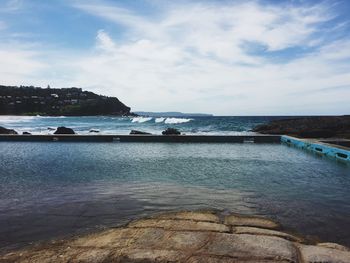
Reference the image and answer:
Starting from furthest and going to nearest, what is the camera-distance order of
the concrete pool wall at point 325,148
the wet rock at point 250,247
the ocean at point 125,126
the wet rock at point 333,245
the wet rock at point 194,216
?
the ocean at point 125,126 < the concrete pool wall at point 325,148 < the wet rock at point 194,216 < the wet rock at point 333,245 < the wet rock at point 250,247

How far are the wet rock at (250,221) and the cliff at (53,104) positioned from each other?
118739 millimetres

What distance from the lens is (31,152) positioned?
66.1 ft

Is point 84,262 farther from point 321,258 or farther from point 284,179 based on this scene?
point 284,179

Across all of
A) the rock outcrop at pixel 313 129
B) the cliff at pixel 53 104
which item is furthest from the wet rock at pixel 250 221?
the cliff at pixel 53 104

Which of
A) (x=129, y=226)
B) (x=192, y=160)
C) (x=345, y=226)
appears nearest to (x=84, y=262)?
(x=129, y=226)

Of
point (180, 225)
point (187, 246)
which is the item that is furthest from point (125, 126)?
point (187, 246)

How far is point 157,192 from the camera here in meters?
9.96

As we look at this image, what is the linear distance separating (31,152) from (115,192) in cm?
1220

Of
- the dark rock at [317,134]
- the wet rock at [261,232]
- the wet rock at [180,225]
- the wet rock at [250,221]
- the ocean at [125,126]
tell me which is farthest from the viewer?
the ocean at [125,126]

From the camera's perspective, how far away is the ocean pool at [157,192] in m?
7.21

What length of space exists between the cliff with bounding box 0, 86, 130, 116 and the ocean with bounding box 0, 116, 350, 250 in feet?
359

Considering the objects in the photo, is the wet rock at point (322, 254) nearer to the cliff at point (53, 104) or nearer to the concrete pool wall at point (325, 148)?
the concrete pool wall at point (325, 148)

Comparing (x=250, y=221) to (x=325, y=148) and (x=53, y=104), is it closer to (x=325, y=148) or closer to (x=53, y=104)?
(x=325, y=148)

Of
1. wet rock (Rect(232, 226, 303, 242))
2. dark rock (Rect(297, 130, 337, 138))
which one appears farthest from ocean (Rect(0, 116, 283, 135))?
wet rock (Rect(232, 226, 303, 242))
